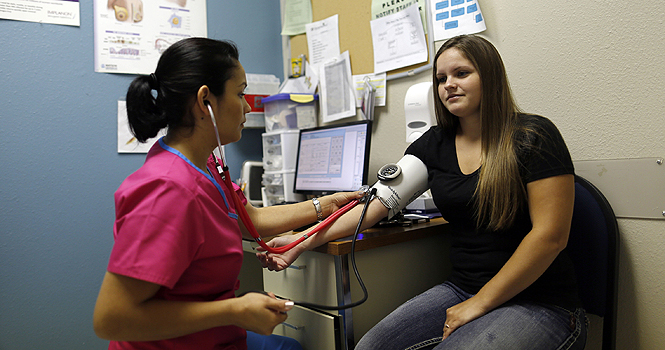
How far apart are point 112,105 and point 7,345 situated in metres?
1.04

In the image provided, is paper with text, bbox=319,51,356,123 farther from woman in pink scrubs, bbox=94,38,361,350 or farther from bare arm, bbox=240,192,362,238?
woman in pink scrubs, bbox=94,38,361,350

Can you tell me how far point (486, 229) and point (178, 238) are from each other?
756 millimetres

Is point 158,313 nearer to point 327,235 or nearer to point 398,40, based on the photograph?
point 327,235

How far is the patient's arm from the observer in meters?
1.14

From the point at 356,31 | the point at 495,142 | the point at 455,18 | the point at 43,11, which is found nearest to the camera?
the point at 495,142

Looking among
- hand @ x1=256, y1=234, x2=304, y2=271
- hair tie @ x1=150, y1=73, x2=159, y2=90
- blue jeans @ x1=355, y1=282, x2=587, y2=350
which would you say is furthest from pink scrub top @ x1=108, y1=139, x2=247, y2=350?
blue jeans @ x1=355, y1=282, x2=587, y2=350

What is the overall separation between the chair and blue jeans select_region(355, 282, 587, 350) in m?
0.14

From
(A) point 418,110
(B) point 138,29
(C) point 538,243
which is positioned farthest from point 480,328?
(B) point 138,29

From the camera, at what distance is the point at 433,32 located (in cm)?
159

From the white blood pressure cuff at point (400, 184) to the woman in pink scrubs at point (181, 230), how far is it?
0.49 m

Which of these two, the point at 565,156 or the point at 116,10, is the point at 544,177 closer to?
the point at 565,156

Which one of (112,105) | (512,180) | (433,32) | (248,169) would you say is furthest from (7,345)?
(433,32)

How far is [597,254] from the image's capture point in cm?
112

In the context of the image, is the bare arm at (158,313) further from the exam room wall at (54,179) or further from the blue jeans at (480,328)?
the exam room wall at (54,179)
